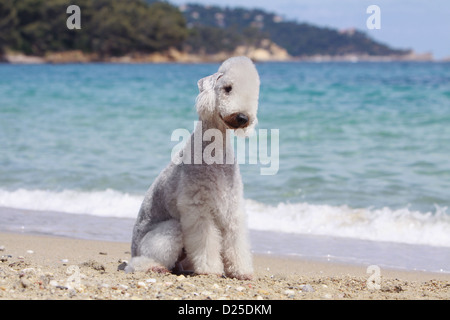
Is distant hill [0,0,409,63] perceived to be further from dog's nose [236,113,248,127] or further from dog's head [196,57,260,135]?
dog's nose [236,113,248,127]

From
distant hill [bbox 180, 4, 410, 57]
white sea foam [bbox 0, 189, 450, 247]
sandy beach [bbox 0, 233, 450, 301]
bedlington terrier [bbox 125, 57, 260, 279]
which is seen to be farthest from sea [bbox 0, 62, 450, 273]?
distant hill [bbox 180, 4, 410, 57]

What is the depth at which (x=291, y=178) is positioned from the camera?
32.5ft

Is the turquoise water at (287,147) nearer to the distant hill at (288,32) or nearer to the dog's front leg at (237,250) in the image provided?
the dog's front leg at (237,250)

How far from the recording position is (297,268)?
5914mm

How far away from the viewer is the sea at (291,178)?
23.6 ft

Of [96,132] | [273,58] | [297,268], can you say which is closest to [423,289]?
[297,268]

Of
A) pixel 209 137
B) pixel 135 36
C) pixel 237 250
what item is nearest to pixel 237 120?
pixel 209 137

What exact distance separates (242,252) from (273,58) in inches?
5429

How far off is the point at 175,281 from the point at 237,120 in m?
1.33

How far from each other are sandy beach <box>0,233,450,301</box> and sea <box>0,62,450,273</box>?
→ 1.68ft

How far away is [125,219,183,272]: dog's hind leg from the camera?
4719 millimetres

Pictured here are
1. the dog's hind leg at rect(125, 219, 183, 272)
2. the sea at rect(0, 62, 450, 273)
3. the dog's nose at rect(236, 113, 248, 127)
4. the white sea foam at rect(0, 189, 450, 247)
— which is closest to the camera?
the dog's nose at rect(236, 113, 248, 127)

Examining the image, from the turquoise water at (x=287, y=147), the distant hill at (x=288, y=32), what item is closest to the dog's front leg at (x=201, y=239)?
the turquoise water at (x=287, y=147)

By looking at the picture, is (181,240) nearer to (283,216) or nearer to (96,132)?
(283,216)
